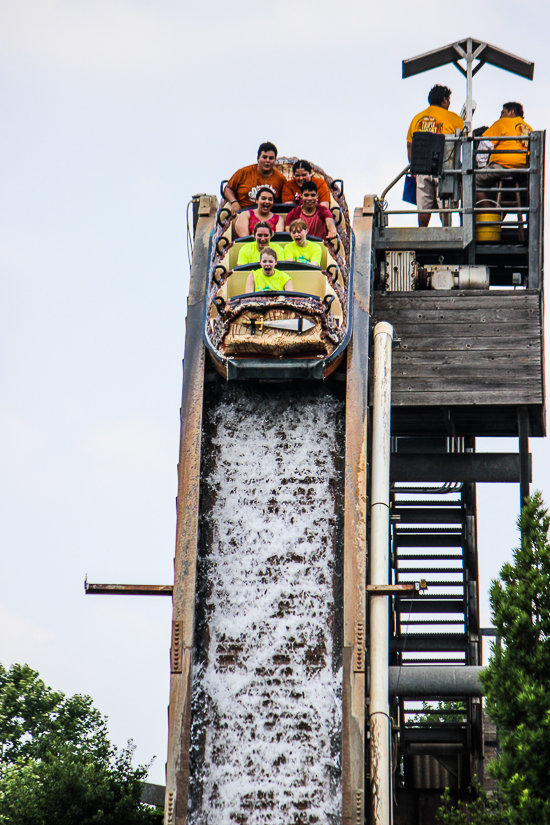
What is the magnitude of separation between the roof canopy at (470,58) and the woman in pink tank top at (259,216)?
15.2ft

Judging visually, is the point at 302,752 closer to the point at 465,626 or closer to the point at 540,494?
the point at 540,494

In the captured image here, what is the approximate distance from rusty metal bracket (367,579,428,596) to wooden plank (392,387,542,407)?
3.24 m

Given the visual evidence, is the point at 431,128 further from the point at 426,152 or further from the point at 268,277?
the point at 268,277

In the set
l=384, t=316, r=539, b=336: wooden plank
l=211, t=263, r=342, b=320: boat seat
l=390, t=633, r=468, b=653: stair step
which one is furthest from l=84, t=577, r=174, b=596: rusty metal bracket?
l=390, t=633, r=468, b=653: stair step

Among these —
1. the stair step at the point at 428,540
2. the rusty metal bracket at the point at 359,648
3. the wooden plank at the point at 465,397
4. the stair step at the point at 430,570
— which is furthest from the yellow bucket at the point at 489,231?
the rusty metal bracket at the point at 359,648

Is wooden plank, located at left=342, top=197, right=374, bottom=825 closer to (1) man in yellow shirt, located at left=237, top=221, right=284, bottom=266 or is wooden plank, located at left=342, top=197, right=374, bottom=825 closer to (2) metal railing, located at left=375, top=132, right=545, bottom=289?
(1) man in yellow shirt, located at left=237, top=221, right=284, bottom=266

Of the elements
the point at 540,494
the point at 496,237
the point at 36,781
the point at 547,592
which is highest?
the point at 496,237

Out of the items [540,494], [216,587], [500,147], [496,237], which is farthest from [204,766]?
[500,147]

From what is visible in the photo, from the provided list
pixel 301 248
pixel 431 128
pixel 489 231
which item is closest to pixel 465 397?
pixel 489 231

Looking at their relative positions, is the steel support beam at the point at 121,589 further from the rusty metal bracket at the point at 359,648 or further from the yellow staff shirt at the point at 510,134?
the yellow staff shirt at the point at 510,134

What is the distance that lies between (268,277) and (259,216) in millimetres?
1252

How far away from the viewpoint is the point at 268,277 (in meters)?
10.6

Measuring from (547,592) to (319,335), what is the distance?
285cm

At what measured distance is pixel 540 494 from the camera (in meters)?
9.89
